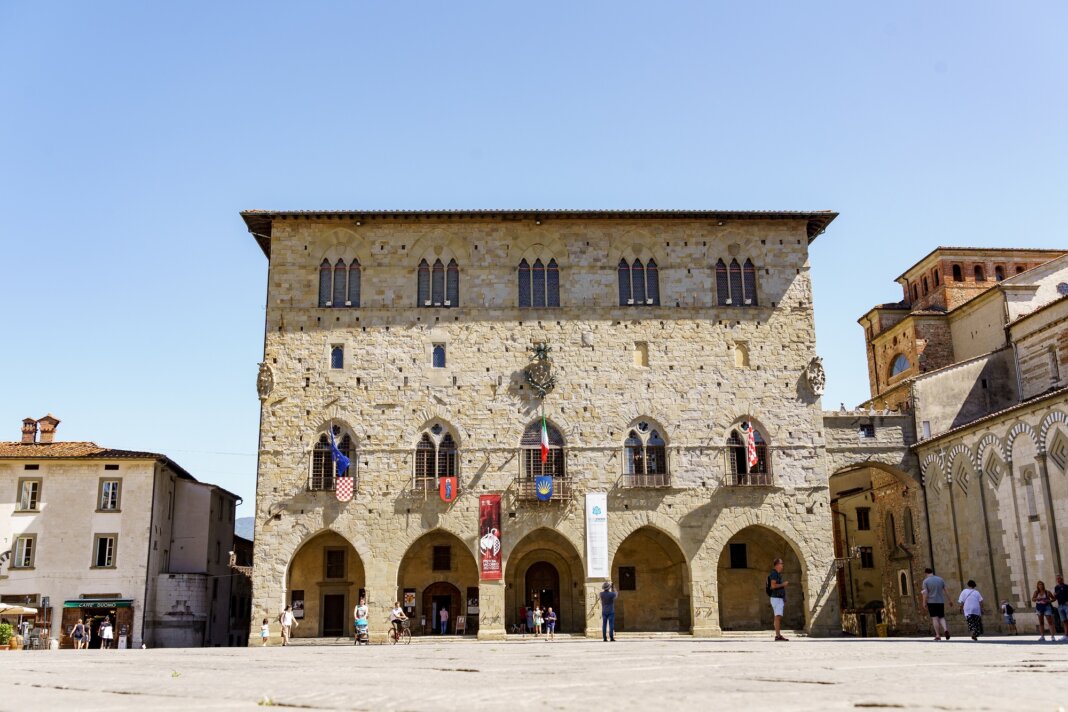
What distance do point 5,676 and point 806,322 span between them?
28.3 m

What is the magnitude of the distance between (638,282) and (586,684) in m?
26.8

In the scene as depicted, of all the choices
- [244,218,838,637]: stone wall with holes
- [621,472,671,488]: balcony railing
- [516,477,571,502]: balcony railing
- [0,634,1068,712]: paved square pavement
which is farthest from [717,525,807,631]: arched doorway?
[0,634,1068,712]: paved square pavement

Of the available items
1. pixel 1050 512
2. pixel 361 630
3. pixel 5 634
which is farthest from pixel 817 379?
pixel 5 634

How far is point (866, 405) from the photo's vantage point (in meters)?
45.8

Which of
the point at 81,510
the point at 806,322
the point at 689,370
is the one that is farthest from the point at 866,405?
the point at 81,510

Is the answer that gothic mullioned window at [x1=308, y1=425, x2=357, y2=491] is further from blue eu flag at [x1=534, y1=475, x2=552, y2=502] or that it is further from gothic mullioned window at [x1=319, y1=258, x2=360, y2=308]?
blue eu flag at [x1=534, y1=475, x2=552, y2=502]

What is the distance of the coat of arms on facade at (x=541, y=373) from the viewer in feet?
114

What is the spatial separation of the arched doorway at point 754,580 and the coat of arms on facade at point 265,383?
1707 centimetres

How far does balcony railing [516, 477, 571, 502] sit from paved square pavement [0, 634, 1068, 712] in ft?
57.7

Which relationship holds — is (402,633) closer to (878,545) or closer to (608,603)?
(608,603)

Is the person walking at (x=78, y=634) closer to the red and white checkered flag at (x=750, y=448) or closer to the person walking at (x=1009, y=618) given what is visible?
the red and white checkered flag at (x=750, y=448)

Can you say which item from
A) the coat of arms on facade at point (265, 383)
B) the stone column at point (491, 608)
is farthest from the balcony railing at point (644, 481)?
the coat of arms on facade at point (265, 383)

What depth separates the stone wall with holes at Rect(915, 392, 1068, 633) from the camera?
28094 mm

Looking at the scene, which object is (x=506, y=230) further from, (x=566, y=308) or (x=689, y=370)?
(x=689, y=370)
